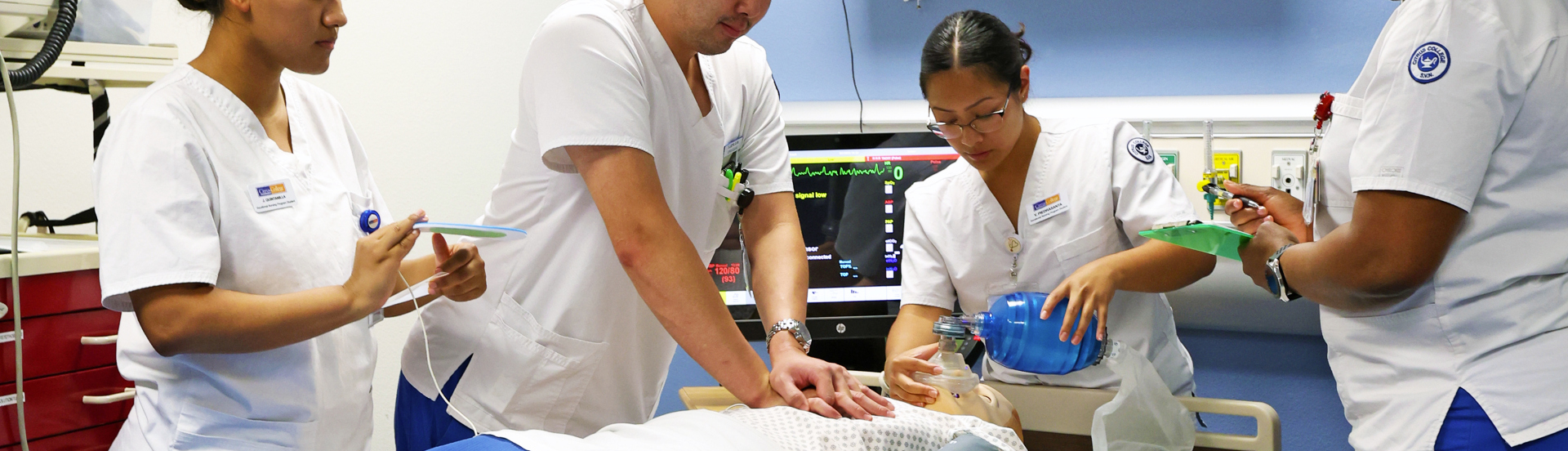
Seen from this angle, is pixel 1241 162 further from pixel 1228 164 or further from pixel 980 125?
pixel 980 125

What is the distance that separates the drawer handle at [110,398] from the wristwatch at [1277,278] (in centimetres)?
169

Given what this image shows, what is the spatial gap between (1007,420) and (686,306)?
0.60 meters

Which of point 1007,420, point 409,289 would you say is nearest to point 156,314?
point 409,289

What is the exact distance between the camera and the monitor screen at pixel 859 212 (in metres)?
2.49

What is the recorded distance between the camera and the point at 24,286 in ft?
4.33

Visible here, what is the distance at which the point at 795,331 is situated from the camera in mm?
1289

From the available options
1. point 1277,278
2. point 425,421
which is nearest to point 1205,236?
point 1277,278

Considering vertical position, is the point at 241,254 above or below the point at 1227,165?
above

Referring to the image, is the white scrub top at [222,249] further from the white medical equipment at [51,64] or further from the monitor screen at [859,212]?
the monitor screen at [859,212]

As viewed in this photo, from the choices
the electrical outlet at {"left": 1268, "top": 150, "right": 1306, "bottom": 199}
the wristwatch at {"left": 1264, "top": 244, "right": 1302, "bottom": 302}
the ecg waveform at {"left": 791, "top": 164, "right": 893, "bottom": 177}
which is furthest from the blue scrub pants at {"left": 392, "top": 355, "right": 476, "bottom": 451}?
the electrical outlet at {"left": 1268, "top": 150, "right": 1306, "bottom": 199}

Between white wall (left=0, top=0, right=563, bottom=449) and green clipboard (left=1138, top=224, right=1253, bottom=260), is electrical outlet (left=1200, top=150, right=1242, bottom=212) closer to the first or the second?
green clipboard (left=1138, top=224, right=1253, bottom=260)

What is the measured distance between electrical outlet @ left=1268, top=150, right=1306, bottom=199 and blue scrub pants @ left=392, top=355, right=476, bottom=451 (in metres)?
1.95

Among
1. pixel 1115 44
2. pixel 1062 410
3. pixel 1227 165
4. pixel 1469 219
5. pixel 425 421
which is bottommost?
pixel 1062 410

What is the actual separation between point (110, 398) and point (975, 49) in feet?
4.78
